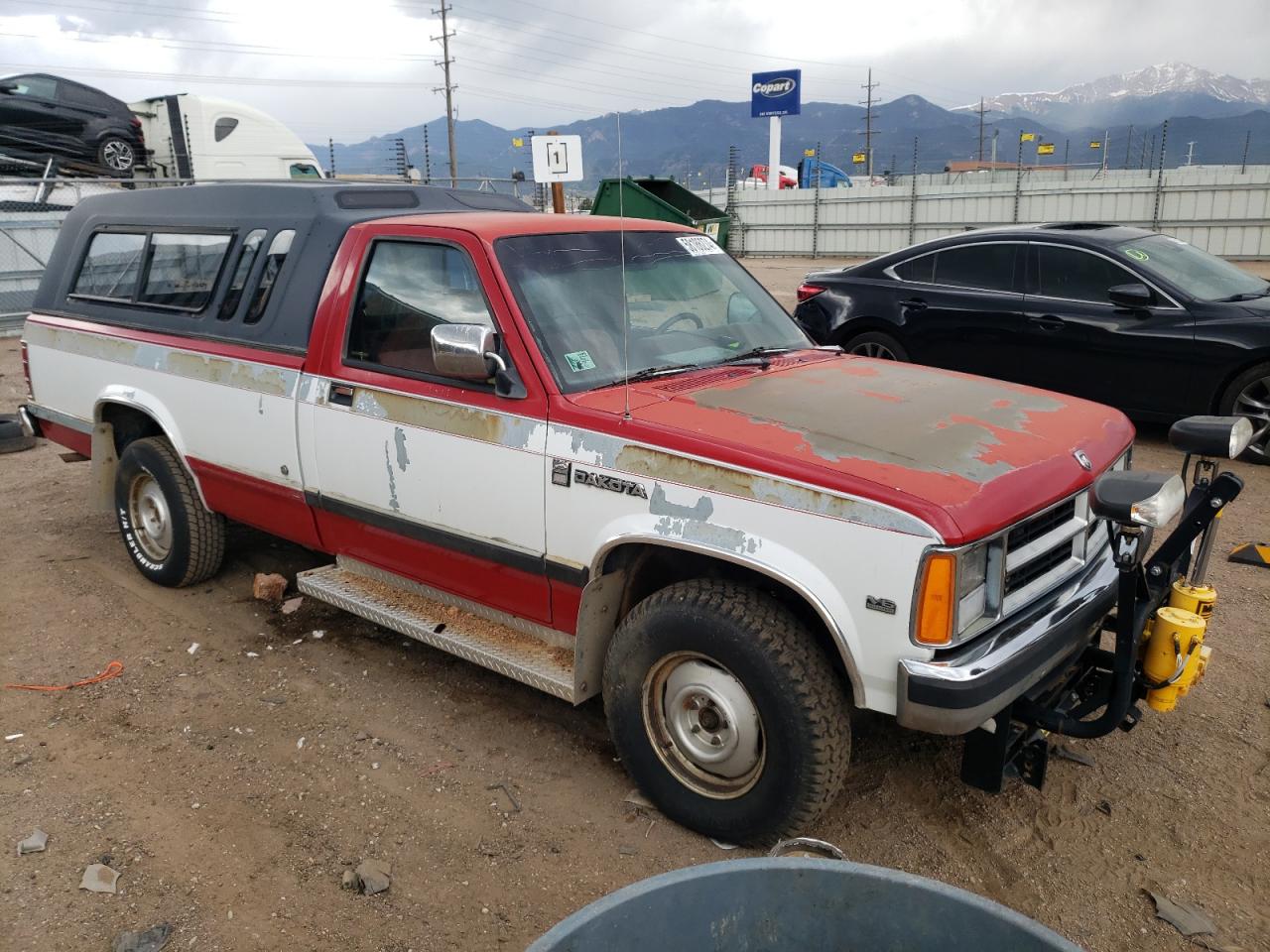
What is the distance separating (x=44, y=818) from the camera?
3.33 meters

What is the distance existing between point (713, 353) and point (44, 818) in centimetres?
293

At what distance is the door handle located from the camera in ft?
24.5

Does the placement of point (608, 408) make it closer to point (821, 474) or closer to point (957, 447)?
point (821, 474)

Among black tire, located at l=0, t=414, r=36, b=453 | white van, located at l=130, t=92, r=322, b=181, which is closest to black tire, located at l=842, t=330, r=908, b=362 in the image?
black tire, located at l=0, t=414, r=36, b=453

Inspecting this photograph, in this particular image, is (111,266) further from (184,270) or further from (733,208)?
(733,208)

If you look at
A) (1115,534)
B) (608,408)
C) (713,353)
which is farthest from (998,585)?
(713,353)

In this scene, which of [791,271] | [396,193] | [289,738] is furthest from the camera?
[791,271]

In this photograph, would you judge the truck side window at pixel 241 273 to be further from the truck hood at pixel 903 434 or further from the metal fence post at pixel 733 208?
the metal fence post at pixel 733 208

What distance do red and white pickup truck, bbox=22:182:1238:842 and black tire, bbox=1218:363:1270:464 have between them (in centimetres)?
399

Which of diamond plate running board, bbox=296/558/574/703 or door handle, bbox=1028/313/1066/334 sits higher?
door handle, bbox=1028/313/1066/334

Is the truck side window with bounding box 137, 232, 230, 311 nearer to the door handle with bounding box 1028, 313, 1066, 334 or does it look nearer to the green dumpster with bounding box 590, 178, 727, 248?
the door handle with bounding box 1028, 313, 1066, 334

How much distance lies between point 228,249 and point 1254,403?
266 inches

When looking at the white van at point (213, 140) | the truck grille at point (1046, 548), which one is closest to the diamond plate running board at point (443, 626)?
the truck grille at point (1046, 548)

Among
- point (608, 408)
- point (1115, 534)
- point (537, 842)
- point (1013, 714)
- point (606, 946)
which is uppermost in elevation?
point (608, 408)
